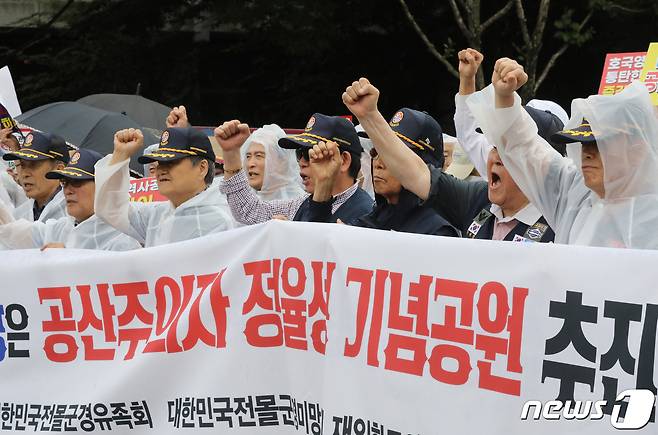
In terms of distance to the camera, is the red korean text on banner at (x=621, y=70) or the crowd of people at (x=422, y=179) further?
the red korean text on banner at (x=621, y=70)

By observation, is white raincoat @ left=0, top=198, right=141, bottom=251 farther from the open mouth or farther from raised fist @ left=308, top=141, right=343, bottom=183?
the open mouth

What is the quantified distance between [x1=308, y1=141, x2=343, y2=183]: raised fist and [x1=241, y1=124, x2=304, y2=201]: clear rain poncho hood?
238 centimetres

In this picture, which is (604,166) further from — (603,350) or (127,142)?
(127,142)

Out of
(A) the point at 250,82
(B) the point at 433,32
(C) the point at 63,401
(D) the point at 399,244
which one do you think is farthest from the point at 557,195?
(A) the point at 250,82

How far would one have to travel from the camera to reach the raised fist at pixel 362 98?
4.80m

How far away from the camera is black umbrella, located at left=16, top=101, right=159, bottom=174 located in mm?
11523

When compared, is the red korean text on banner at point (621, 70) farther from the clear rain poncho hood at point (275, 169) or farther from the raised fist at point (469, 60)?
the raised fist at point (469, 60)

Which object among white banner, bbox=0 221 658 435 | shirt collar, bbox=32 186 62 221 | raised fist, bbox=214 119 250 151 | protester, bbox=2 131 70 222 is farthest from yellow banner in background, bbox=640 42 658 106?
shirt collar, bbox=32 186 62 221

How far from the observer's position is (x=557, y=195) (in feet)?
14.8

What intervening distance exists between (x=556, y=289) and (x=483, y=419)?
1.52ft

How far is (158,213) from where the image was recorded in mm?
6062

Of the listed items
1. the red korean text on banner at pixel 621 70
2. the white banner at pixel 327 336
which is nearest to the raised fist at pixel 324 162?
the white banner at pixel 327 336

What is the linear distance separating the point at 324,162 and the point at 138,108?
8896 mm

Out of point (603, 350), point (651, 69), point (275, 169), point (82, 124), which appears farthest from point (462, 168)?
point (82, 124)
